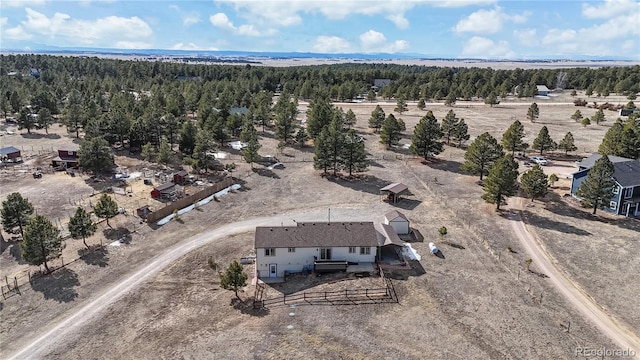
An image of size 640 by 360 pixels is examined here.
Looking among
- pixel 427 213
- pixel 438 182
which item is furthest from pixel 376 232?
pixel 438 182

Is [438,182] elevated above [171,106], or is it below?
below

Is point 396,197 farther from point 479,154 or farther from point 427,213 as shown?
point 479,154

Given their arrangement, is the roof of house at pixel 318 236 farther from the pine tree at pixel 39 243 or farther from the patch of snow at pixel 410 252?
the pine tree at pixel 39 243

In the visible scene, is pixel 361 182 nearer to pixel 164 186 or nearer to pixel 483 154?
pixel 483 154

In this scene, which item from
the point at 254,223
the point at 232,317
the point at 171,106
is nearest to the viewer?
the point at 232,317

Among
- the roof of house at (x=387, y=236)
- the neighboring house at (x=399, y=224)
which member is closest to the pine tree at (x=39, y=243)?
the roof of house at (x=387, y=236)

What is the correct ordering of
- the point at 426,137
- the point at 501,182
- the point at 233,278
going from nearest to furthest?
the point at 233,278 → the point at 501,182 → the point at 426,137

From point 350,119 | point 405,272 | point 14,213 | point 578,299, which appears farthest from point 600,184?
point 14,213
